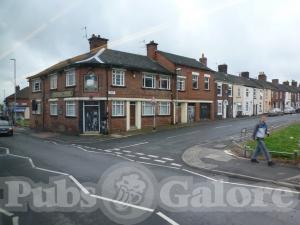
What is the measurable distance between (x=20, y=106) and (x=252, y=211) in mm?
59876

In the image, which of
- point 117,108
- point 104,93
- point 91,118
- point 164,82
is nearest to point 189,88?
point 164,82

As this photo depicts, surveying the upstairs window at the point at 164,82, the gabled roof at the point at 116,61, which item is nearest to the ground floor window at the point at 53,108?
the gabled roof at the point at 116,61

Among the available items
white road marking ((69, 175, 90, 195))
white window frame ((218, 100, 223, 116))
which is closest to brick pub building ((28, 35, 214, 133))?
white window frame ((218, 100, 223, 116))

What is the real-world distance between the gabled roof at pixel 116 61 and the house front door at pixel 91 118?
3.91m

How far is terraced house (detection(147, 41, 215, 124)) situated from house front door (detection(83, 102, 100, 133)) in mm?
9926

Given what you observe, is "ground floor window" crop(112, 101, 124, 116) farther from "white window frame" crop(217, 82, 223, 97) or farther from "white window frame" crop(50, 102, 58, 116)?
"white window frame" crop(217, 82, 223, 97)

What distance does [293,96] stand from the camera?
68812 mm

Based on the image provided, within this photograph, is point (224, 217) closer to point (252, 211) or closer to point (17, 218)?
point (252, 211)

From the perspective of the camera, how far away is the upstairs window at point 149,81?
28.4 m

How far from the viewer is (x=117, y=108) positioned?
25609mm

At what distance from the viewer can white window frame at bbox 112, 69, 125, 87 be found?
25.5m

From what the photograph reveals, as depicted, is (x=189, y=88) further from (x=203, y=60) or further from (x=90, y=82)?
(x=90, y=82)

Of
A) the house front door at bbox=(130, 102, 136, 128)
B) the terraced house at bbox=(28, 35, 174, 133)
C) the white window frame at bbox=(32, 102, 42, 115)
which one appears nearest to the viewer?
the terraced house at bbox=(28, 35, 174, 133)
